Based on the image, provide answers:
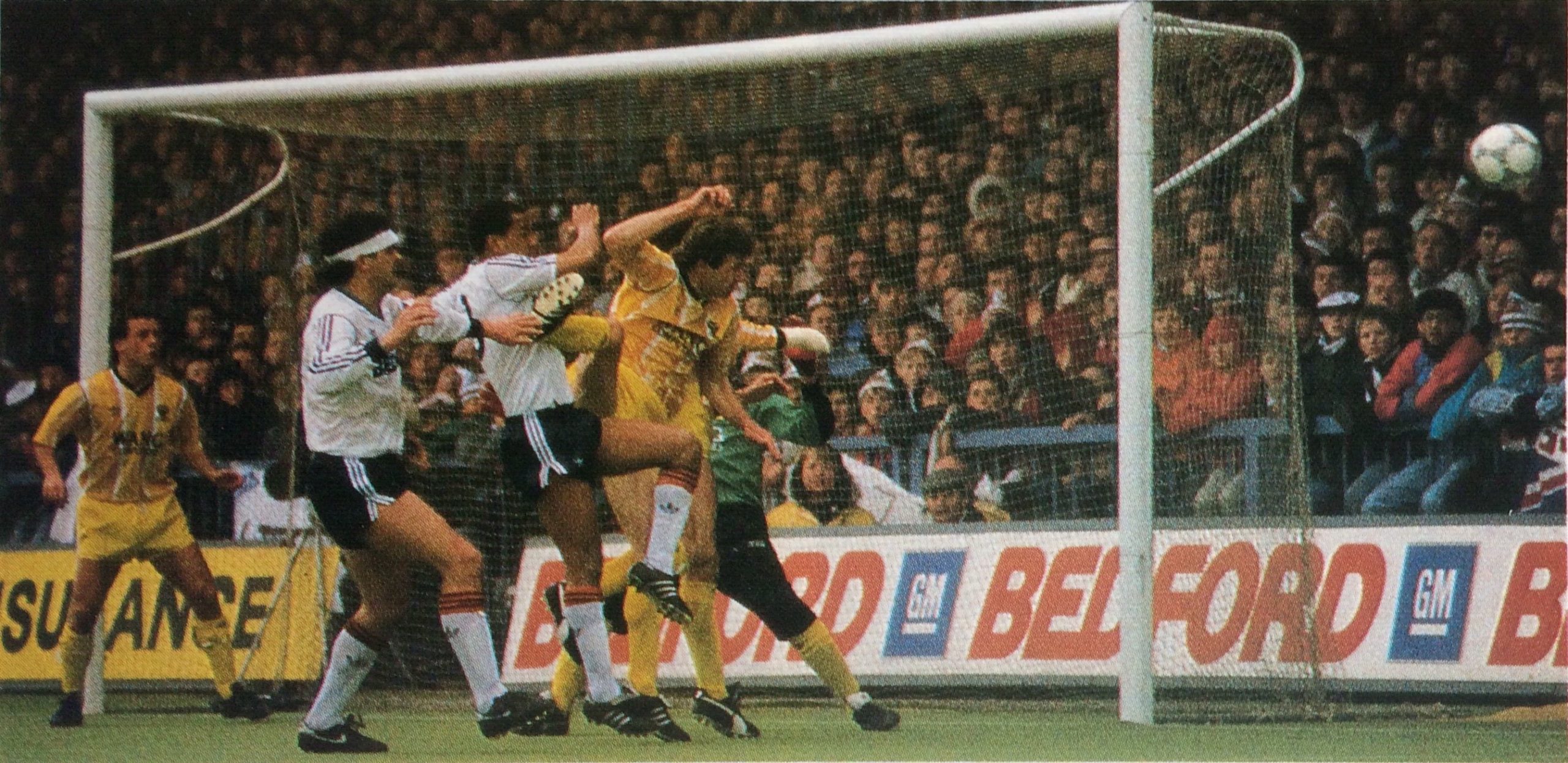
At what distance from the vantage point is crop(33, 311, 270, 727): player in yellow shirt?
820cm

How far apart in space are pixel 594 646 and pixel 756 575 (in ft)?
3.12

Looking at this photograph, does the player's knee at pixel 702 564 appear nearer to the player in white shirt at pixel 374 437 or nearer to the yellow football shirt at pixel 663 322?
the yellow football shirt at pixel 663 322

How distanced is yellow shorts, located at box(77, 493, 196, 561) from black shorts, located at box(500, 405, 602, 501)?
8.28 ft

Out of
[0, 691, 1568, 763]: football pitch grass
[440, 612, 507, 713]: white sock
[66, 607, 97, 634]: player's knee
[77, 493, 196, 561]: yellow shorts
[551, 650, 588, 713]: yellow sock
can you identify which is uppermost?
[77, 493, 196, 561]: yellow shorts

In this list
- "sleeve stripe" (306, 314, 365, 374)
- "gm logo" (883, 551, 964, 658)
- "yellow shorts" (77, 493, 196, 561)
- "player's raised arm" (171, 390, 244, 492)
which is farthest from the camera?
"gm logo" (883, 551, 964, 658)

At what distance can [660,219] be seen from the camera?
640 centimetres

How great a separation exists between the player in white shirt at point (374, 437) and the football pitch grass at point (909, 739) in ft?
1.51

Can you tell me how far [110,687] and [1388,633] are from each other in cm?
624

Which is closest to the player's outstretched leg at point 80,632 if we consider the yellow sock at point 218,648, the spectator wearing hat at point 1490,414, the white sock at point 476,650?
the yellow sock at point 218,648

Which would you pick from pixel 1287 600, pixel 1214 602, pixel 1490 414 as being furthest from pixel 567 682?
pixel 1490 414

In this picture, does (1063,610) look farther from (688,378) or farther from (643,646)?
(688,378)

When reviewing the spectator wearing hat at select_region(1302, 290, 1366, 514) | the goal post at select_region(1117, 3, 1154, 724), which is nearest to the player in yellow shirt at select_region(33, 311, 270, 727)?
the goal post at select_region(1117, 3, 1154, 724)

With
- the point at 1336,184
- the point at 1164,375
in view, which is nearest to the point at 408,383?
the point at 1164,375

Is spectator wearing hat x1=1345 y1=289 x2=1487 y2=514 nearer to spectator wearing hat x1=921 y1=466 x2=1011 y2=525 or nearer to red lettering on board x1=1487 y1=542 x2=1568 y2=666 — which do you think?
red lettering on board x1=1487 y1=542 x2=1568 y2=666
